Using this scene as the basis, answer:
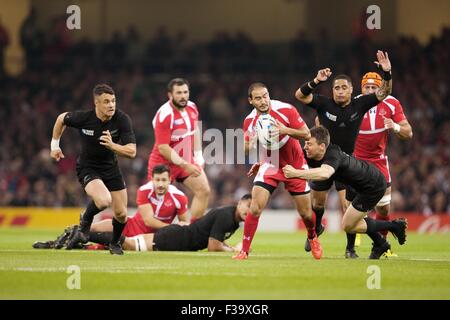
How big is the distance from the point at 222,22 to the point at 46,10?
227 inches

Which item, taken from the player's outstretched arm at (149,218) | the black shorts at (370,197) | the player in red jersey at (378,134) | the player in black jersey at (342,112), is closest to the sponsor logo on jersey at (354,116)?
the player in black jersey at (342,112)

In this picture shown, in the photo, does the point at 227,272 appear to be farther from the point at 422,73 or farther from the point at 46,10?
the point at 46,10

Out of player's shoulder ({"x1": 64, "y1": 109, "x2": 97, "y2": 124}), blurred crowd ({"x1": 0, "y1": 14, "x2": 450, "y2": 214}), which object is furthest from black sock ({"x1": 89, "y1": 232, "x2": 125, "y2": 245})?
blurred crowd ({"x1": 0, "y1": 14, "x2": 450, "y2": 214})

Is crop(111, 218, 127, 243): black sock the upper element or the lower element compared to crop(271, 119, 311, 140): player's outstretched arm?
lower

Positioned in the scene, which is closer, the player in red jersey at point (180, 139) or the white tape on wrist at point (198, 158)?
the player in red jersey at point (180, 139)

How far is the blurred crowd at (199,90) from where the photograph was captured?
88.6ft

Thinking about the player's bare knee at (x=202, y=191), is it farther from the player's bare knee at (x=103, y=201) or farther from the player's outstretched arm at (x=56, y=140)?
the player's outstretched arm at (x=56, y=140)

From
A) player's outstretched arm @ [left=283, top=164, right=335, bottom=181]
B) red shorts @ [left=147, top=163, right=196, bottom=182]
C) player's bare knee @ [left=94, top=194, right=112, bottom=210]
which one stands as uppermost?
player's outstretched arm @ [left=283, top=164, right=335, bottom=181]

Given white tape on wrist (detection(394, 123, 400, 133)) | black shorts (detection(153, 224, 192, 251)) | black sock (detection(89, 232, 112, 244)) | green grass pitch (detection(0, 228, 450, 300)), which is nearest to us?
green grass pitch (detection(0, 228, 450, 300))

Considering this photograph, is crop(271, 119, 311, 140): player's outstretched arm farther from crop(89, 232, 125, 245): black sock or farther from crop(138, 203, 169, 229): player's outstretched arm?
crop(138, 203, 169, 229): player's outstretched arm

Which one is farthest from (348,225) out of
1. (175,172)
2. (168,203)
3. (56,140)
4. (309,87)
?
(56,140)

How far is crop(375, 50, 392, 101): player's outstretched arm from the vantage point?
13.3 meters

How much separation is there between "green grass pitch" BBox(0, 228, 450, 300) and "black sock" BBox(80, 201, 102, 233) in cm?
49

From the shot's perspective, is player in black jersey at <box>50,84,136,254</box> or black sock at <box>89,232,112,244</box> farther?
black sock at <box>89,232,112,244</box>
